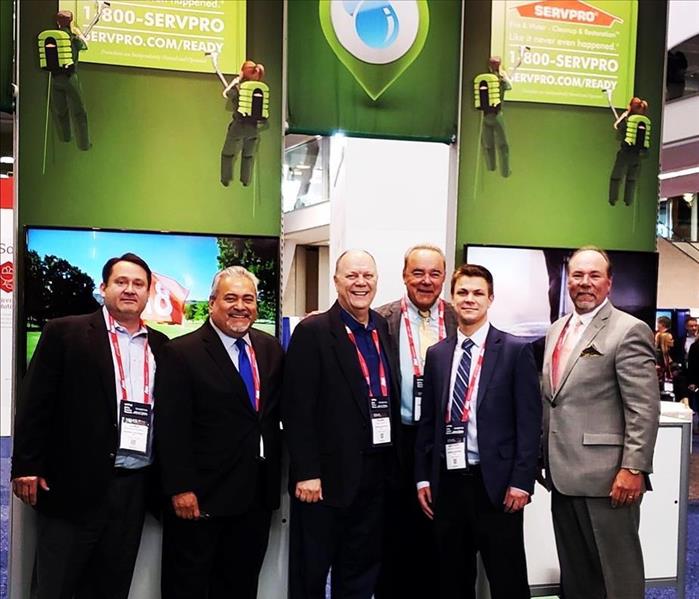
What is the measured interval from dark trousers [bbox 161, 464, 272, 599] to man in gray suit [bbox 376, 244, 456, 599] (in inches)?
21.9

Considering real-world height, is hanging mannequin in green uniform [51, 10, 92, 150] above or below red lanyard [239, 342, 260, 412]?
above

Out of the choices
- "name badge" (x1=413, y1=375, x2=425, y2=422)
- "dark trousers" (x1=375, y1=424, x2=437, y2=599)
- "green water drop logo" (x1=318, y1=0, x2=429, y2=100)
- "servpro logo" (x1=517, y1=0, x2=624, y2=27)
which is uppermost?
"servpro logo" (x1=517, y1=0, x2=624, y2=27)

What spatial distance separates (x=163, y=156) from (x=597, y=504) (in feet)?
7.94

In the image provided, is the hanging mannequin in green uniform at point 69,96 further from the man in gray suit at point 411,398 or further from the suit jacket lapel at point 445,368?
the suit jacket lapel at point 445,368

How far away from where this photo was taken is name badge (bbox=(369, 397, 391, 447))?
2.74 m

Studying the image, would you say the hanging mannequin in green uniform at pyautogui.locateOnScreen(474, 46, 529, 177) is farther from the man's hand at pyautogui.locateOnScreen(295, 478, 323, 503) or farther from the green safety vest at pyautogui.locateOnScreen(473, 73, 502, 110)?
the man's hand at pyautogui.locateOnScreen(295, 478, 323, 503)

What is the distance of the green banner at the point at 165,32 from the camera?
10.6ft

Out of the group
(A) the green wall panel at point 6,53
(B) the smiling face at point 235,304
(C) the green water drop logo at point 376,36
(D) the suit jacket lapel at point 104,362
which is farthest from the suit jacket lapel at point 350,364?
(A) the green wall panel at point 6,53

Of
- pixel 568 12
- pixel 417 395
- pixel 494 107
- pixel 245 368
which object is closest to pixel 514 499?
pixel 417 395

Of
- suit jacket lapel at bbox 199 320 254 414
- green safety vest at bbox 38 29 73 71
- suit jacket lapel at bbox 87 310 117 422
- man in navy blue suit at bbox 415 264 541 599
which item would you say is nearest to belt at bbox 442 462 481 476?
man in navy blue suit at bbox 415 264 541 599

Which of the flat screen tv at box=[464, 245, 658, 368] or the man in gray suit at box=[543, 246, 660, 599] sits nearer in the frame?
the man in gray suit at box=[543, 246, 660, 599]

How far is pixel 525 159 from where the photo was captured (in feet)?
12.8

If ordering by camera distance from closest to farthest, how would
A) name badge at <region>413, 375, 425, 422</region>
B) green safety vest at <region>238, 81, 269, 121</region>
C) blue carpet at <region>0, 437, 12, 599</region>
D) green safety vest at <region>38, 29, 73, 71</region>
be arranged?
name badge at <region>413, 375, 425, 422</region> < green safety vest at <region>38, 29, 73, 71</region> < green safety vest at <region>238, 81, 269, 121</region> < blue carpet at <region>0, 437, 12, 599</region>

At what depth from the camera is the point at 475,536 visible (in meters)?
2.71
